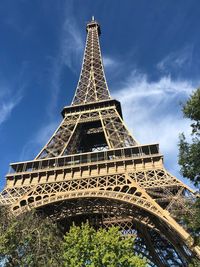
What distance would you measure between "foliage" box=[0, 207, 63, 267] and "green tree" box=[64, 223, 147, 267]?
14.2ft

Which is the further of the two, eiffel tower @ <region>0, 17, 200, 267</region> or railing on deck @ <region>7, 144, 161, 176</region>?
→ railing on deck @ <region>7, 144, 161, 176</region>

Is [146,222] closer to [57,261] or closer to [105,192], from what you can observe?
[105,192]

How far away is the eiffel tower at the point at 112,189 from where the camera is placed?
20.6 metres

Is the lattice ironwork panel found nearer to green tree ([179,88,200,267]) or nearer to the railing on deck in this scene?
the railing on deck

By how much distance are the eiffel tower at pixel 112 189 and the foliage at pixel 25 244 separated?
6104 millimetres

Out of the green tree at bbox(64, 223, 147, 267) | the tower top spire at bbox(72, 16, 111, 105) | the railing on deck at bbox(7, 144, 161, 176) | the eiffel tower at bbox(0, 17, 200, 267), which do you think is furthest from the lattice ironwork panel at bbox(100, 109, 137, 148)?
the green tree at bbox(64, 223, 147, 267)

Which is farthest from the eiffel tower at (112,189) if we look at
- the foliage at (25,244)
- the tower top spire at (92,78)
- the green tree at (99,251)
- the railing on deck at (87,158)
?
the foliage at (25,244)

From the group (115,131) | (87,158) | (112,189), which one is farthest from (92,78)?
(112,189)

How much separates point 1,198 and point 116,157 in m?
8.57

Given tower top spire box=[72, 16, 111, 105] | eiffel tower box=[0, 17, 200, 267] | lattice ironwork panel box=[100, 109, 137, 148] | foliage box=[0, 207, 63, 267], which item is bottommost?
foliage box=[0, 207, 63, 267]

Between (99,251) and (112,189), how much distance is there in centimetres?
529

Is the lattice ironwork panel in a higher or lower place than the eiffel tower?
higher

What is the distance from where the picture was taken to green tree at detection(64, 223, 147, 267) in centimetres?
1703

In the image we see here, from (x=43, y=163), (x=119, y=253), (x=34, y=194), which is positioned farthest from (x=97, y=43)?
(x=119, y=253)
